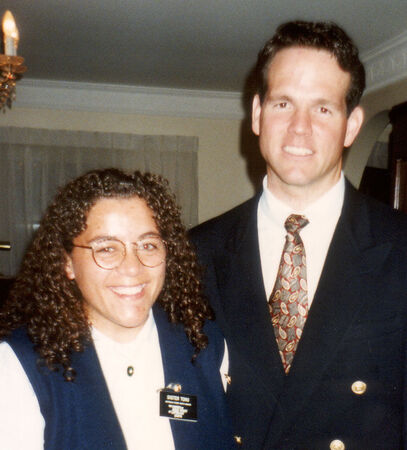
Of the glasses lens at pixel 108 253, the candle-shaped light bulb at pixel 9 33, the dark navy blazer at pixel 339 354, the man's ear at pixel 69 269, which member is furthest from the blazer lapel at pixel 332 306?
the candle-shaped light bulb at pixel 9 33

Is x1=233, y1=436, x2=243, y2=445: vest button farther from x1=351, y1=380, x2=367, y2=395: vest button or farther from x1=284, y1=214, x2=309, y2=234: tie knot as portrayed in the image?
x1=284, y1=214, x2=309, y2=234: tie knot

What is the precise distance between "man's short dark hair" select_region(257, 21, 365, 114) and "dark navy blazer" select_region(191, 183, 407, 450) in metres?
0.40

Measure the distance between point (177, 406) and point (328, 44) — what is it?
1.18 m

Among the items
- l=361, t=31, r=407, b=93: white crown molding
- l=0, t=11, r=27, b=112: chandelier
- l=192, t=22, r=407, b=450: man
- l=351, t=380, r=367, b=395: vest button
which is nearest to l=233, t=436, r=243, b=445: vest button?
l=192, t=22, r=407, b=450: man

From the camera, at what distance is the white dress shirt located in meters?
1.74

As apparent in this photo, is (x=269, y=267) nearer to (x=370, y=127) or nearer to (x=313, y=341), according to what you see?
(x=313, y=341)

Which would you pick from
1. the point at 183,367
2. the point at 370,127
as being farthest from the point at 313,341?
the point at 370,127

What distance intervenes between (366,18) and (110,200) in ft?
11.6

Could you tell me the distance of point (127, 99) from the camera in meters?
6.80

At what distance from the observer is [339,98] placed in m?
1.73

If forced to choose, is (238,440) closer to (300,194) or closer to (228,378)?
(228,378)

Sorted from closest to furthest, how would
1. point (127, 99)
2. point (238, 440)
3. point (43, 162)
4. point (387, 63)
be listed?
point (238, 440) → point (387, 63) → point (43, 162) → point (127, 99)

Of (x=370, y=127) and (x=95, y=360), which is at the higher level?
(x=370, y=127)

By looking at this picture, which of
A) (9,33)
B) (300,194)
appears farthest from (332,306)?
(9,33)
